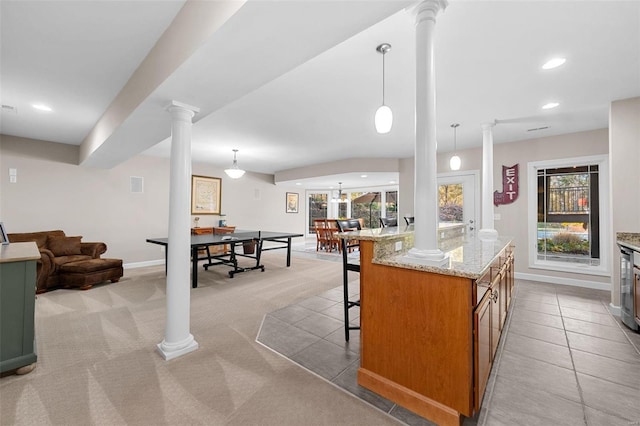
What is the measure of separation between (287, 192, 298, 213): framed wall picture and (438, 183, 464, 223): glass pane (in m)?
5.13

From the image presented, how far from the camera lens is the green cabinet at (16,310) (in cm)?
190

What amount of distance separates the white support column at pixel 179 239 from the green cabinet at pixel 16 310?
880 millimetres

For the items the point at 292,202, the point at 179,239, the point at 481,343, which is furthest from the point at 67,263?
the point at 292,202

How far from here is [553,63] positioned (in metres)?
2.34

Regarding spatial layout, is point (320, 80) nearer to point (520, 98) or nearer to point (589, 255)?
point (520, 98)

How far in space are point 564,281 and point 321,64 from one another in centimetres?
510

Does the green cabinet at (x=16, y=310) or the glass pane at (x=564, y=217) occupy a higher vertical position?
the glass pane at (x=564, y=217)

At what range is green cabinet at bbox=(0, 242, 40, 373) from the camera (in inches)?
74.9

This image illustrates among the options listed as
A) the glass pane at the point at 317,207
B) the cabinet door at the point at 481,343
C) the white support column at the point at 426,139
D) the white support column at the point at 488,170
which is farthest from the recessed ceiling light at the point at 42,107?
the glass pane at the point at 317,207

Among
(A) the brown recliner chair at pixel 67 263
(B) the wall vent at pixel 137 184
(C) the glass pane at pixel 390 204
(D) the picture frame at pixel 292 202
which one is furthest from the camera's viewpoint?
(D) the picture frame at pixel 292 202

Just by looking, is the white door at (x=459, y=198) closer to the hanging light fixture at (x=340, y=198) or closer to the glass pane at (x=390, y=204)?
the glass pane at (x=390, y=204)

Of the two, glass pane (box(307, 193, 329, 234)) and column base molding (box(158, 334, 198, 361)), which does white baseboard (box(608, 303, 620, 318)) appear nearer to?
column base molding (box(158, 334, 198, 361))

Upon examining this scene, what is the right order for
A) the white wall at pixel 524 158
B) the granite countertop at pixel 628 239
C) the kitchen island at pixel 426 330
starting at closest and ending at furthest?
the kitchen island at pixel 426 330
the granite countertop at pixel 628 239
the white wall at pixel 524 158

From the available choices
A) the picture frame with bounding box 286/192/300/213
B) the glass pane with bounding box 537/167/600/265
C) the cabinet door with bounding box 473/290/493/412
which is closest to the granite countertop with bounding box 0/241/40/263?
the cabinet door with bounding box 473/290/493/412
